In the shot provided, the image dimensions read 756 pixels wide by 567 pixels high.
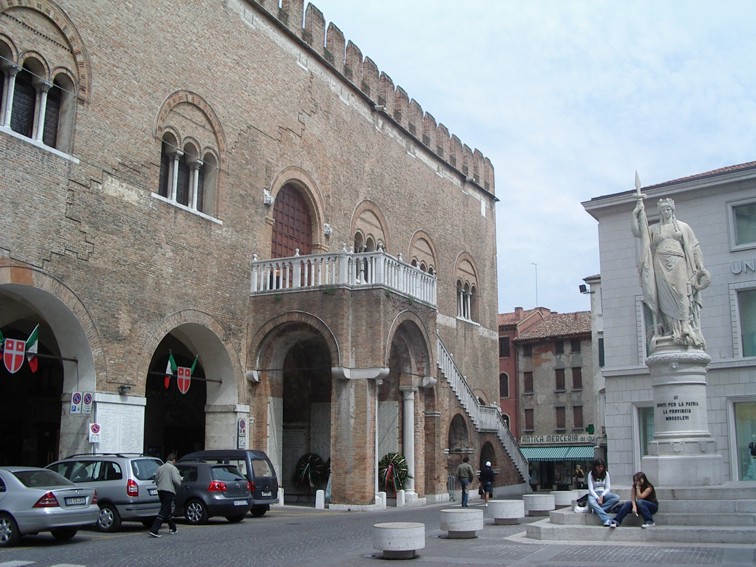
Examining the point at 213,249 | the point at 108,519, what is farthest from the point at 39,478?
the point at 213,249

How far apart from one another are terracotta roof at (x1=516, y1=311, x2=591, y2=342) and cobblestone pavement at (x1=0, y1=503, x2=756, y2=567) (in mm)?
33767

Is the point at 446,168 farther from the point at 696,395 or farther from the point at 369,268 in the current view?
the point at 696,395

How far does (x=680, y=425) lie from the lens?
12828 millimetres

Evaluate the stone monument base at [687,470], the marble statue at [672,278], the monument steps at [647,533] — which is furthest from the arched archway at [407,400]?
the stone monument base at [687,470]

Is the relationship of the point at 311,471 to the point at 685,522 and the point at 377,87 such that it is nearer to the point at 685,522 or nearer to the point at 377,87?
the point at 685,522

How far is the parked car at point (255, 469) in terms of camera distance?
17.4m

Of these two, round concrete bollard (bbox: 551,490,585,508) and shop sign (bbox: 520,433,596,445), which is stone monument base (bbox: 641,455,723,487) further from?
shop sign (bbox: 520,433,596,445)

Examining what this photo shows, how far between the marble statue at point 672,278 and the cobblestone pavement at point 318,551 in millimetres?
3824

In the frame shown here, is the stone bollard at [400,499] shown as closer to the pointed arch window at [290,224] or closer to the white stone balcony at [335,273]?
the white stone balcony at [335,273]

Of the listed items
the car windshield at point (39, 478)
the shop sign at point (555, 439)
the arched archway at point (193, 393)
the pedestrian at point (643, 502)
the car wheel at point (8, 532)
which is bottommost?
the car wheel at point (8, 532)

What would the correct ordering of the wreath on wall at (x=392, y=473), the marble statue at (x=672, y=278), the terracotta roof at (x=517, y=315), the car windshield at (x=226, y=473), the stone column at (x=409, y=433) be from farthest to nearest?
the terracotta roof at (x=517, y=315), the stone column at (x=409, y=433), the wreath on wall at (x=392, y=473), the car windshield at (x=226, y=473), the marble statue at (x=672, y=278)

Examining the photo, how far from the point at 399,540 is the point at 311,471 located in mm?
11821

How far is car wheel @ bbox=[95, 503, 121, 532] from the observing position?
47.2 feet

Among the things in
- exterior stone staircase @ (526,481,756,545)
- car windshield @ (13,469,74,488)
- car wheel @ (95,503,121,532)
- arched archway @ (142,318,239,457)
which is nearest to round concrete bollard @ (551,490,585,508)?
exterior stone staircase @ (526,481,756,545)
